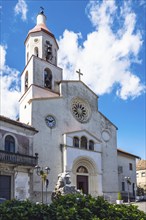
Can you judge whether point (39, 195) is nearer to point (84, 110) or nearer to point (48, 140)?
point (48, 140)

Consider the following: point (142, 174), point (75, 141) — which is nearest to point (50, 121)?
point (75, 141)

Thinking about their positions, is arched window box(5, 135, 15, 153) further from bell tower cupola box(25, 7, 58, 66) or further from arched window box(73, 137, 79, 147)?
bell tower cupola box(25, 7, 58, 66)

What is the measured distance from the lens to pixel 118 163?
3772 cm

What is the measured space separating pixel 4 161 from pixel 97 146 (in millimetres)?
13877

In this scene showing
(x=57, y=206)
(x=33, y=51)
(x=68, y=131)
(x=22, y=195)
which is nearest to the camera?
(x=57, y=206)

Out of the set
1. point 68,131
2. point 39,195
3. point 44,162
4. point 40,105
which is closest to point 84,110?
point 68,131

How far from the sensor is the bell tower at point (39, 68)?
106 feet

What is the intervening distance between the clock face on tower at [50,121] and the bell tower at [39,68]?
2.32 meters

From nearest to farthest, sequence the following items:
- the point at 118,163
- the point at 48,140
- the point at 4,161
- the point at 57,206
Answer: the point at 57,206
the point at 4,161
the point at 48,140
the point at 118,163

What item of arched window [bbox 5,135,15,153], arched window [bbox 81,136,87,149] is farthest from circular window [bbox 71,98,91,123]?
arched window [bbox 5,135,15,153]

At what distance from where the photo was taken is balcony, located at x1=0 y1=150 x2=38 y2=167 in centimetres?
2212

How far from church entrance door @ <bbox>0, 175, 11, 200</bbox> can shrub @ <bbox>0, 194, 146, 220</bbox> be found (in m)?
15.2

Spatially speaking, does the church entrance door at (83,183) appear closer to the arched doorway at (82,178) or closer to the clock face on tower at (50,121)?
the arched doorway at (82,178)

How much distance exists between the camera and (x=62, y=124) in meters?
31.7
